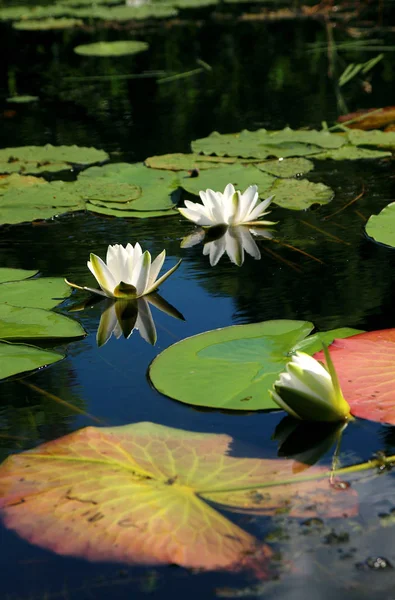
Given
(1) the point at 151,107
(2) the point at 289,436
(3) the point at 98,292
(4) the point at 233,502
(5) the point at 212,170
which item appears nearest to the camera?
(4) the point at 233,502

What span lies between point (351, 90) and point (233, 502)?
3.43 meters

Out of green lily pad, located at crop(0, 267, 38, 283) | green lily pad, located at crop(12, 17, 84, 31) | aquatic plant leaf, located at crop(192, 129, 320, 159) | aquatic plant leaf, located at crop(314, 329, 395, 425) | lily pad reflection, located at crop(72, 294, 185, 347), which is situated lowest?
green lily pad, located at crop(12, 17, 84, 31)

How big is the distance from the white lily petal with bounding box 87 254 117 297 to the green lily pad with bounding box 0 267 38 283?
0.22m

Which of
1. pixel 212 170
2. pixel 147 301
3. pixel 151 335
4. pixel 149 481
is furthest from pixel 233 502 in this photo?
pixel 212 170

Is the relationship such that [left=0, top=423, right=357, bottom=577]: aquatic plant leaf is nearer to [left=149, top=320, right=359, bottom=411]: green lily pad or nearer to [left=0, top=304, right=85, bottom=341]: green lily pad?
[left=149, top=320, right=359, bottom=411]: green lily pad

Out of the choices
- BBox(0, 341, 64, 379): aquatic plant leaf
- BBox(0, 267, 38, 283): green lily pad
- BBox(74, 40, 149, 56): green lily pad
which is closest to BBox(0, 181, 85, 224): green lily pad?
BBox(0, 267, 38, 283): green lily pad

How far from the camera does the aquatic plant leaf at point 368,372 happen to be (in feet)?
4.30

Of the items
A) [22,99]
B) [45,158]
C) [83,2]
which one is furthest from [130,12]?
[45,158]

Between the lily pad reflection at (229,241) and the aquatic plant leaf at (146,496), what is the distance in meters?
0.91

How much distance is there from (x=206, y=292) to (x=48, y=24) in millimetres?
6124

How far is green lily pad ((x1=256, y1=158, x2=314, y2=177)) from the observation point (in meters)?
2.71

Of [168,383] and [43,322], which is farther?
[43,322]

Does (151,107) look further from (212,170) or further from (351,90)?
(212,170)

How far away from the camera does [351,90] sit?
13.8ft
